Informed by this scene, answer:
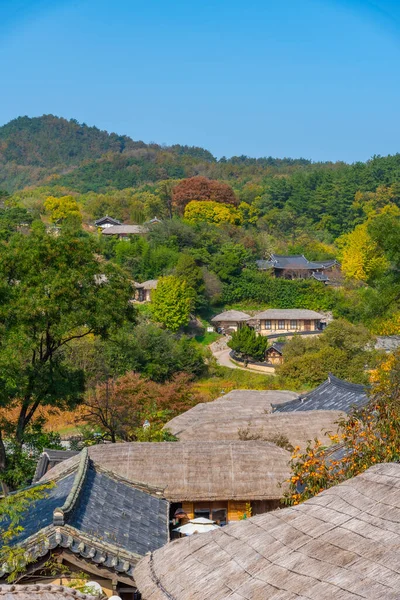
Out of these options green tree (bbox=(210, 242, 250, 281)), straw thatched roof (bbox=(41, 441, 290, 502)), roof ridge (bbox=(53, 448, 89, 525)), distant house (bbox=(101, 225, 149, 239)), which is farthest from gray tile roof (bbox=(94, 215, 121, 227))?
roof ridge (bbox=(53, 448, 89, 525))

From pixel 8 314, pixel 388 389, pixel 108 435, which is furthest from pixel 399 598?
pixel 108 435

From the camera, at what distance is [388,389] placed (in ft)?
31.7

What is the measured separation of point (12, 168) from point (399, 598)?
131320 millimetres

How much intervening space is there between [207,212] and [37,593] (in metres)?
49.5

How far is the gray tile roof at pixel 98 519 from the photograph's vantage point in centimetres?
727

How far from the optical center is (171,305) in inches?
1523

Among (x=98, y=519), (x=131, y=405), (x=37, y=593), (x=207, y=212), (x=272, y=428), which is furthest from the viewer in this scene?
(x=207, y=212)

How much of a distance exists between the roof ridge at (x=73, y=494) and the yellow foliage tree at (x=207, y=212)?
1723 inches

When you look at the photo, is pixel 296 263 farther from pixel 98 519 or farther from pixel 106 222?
pixel 98 519

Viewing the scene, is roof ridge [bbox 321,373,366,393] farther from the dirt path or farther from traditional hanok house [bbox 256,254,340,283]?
traditional hanok house [bbox 256,254,340,283]

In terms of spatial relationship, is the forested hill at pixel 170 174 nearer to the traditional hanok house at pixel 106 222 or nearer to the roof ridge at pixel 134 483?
the traditional hanok house at pixel 106 222

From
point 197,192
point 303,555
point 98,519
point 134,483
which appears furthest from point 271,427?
point 197,192

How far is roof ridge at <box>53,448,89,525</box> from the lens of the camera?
7.34 m

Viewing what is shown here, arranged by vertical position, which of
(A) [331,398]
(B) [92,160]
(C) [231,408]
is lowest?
(C) [231,408]
